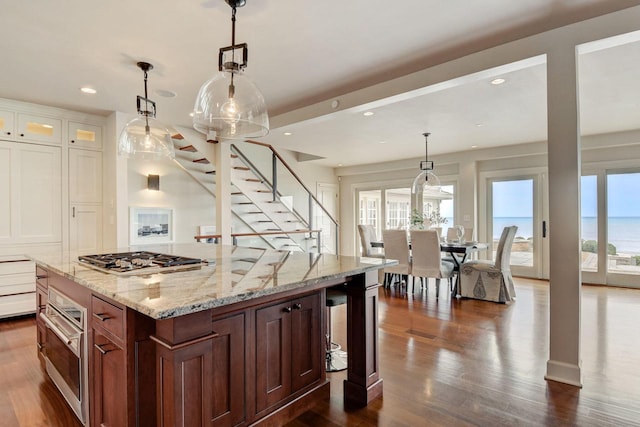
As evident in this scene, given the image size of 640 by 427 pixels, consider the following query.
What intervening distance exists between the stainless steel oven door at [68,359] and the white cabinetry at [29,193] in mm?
2419

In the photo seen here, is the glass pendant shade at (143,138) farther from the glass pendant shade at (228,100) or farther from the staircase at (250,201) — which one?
the staircase at (250,201)

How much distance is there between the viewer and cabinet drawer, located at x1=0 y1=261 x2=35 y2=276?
4031 millimetres

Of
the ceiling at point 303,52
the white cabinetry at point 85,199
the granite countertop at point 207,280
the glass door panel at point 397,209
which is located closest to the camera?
the granite countertop at point 207,280

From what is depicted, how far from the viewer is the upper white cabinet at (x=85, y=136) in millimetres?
4488

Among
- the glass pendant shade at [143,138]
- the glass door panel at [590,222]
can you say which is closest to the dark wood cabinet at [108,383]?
the glass pendant shade at [143,138]

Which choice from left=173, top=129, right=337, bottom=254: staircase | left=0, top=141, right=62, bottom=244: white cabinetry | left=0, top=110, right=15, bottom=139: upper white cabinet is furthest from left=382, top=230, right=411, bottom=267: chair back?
left=0, top=110, right=15, bottom=139: upper white cabinet

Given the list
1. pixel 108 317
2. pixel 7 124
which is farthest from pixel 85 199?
pixel 108 317

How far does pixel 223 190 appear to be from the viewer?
5.38 metres

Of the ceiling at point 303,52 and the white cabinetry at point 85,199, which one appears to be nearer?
the ceiling at point 303,52

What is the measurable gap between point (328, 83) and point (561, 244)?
8.68 feet

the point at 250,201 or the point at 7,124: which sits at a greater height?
the point at 7,124

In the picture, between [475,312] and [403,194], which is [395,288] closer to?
[475,312]

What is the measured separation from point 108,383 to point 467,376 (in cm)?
233

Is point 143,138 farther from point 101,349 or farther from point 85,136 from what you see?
point 85,136
